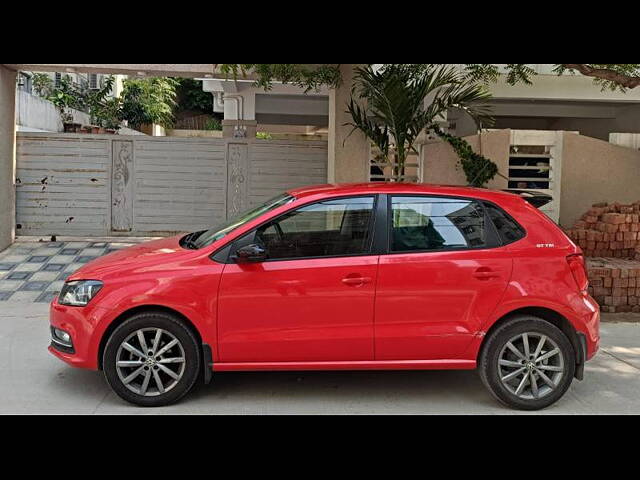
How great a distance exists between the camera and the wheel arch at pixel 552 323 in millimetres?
5125

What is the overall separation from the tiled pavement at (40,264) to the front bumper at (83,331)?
3.36 meters

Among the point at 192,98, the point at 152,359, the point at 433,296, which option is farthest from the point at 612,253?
the point at 192,98

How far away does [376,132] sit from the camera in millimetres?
9383

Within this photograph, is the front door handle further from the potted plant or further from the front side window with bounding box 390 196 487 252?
the potted plant

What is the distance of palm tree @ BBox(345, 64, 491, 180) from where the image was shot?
856cm

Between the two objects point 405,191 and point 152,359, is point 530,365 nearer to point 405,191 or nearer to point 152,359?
point 405,191

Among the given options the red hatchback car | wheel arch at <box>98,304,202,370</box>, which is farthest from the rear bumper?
wheel arch at <box>98,304,202,370</box>

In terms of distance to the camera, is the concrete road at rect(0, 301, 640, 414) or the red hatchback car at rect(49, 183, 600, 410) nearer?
the red hatchback car at rect(49, 183, 600, 410)

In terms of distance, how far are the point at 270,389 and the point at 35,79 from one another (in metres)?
12.5

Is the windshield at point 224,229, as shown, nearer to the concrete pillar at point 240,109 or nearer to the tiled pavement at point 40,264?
the tiled pavement at point 40,264

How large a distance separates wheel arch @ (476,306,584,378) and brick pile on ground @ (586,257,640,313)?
3.13 m

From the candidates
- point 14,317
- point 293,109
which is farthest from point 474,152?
point 293,109

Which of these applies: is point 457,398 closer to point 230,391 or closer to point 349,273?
point 349,273

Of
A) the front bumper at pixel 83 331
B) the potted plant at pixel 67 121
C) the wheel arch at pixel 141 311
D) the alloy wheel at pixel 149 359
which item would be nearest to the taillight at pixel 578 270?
the wheel arch at pixel 141 311
